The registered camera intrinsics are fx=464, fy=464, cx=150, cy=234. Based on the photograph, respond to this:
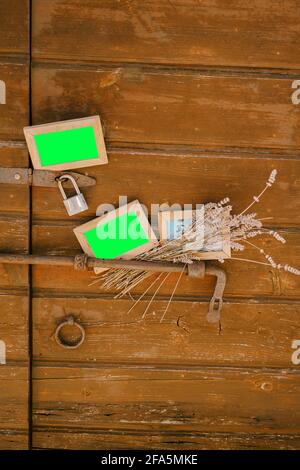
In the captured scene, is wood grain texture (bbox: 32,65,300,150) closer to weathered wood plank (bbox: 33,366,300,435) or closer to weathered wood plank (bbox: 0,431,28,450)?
weathered wood plank (bbox: 33,366,300,435)

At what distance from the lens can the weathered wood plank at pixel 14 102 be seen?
4.52 ft

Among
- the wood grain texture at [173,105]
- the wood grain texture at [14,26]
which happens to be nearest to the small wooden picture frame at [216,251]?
the wood grain texture at [173,105]

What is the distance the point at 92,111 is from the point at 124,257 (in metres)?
0.46

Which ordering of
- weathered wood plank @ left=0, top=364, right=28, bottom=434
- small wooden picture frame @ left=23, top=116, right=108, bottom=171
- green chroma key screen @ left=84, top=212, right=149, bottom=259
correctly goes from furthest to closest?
1. weathered wood plank @ left=0, top=364, right=28, bottom=434
2. green chroma key screen @ left=84, top=212, right=149, bottom=259
3. small wooden picture frame @ left=23, top=116, right=108, bottom=171

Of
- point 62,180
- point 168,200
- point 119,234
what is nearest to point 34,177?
point 62,180

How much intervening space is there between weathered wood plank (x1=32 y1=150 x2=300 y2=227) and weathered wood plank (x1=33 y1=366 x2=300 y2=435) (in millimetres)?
562

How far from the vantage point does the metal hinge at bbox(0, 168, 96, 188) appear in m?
1.42

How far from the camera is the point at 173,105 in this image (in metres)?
1.42

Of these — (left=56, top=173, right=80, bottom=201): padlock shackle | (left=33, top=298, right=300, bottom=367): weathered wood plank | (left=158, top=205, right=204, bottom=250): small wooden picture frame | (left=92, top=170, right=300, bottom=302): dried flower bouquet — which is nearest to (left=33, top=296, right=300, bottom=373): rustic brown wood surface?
(left=33, top=298, right=300, bottom=367): weathered wood plank

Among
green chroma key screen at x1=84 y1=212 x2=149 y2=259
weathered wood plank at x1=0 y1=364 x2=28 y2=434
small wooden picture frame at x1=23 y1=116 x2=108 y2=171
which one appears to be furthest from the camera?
weathered wood plank at x1=0 y1=364 x2=28 y2=434

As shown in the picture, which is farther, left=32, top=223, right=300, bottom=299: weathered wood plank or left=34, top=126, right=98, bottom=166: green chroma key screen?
left=32, top=223, right=300, bottom=299: weathered wood plank

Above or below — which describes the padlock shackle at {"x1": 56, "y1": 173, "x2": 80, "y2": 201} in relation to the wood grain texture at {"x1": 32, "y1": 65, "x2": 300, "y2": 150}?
below

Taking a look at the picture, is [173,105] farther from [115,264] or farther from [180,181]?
[115,264]

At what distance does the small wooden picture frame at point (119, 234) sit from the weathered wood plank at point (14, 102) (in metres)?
0.35
